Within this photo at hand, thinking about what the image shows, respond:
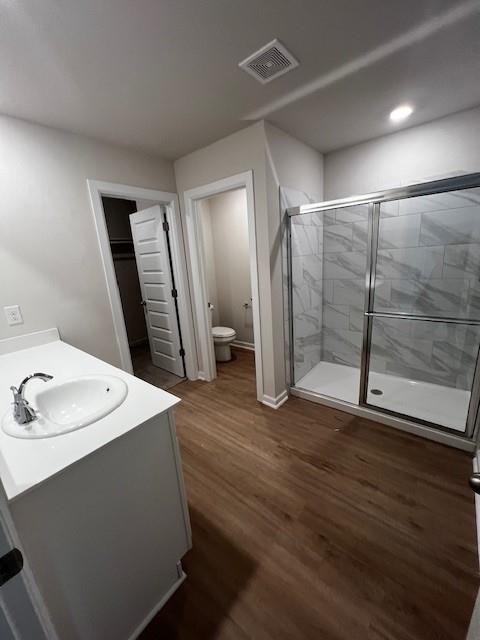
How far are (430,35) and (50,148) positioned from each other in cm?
229

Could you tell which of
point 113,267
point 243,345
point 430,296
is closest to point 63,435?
point 113,267

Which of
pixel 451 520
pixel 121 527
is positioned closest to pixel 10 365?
pixel 121 527

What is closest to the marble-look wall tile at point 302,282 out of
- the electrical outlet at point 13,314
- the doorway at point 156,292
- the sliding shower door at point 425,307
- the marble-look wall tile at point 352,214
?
the marble-look wall tile at point 352,214

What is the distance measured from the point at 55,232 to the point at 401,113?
8.90 feet

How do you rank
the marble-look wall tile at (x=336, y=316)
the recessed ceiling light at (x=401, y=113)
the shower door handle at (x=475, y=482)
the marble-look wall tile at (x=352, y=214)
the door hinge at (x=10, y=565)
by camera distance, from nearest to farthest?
the door hinge at (x=10, y=565)
the shower door handle at (x=475, y=482)
the recessed ceiling light at (x=401, y=113)
the marble-look wall tile at (x=352, y=214)
the marble-look wall tile at (x=336, y=316)

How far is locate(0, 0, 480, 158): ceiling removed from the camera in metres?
1.08

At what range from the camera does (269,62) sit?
4.47 feet

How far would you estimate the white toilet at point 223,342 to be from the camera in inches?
138

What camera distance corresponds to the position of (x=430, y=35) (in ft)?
4.13

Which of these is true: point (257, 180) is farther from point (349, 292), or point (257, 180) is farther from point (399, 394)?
point (399, 394)

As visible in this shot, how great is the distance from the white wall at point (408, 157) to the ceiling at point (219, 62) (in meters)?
0.14

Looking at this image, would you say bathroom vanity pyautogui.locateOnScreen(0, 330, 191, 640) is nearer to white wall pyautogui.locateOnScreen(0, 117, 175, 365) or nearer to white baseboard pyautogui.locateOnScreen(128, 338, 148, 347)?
white wall pyautogui.locateOnScreen(0, 117, 175, 365)

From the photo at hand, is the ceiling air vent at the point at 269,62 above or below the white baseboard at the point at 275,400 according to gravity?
above

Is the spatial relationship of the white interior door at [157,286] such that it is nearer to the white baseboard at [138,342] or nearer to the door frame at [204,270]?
the door frame at [204,270]
